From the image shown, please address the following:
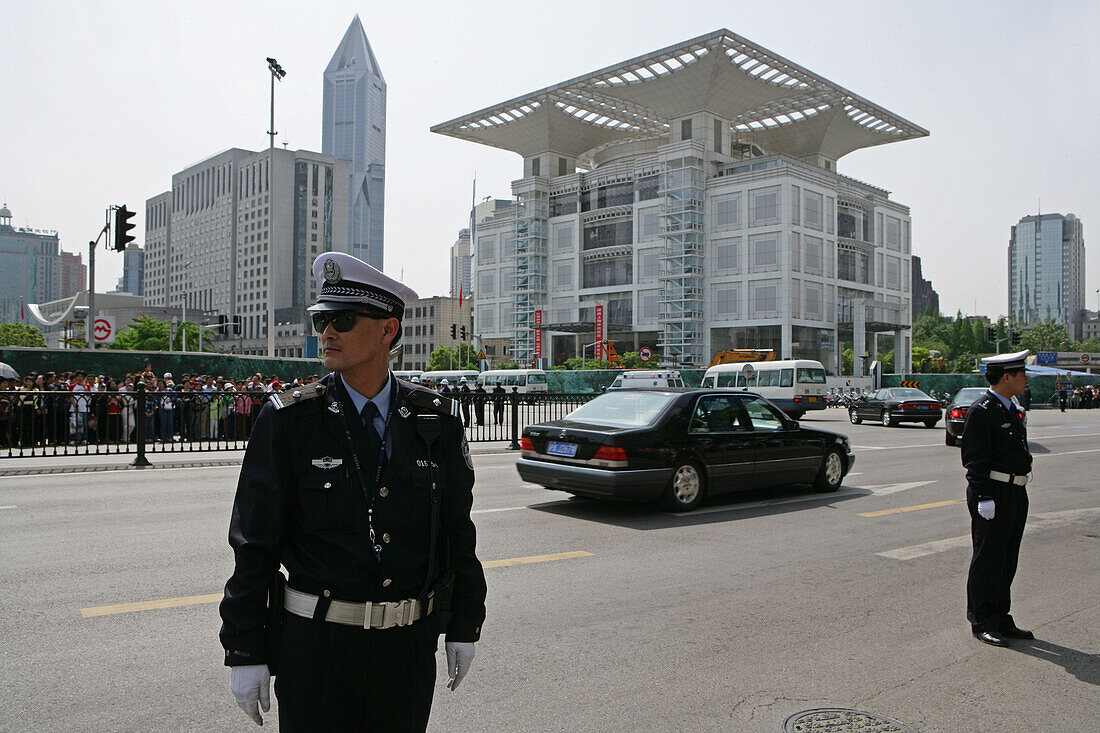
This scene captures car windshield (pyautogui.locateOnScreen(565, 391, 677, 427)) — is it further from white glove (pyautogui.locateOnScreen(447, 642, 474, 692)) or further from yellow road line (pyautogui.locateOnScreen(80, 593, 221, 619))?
white glove (pyautogui.locateOnScreen(447, 642, 474, 692))

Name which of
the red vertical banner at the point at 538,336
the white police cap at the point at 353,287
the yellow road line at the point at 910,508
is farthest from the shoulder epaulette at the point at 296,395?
the red vertical banner at the point at 538,336

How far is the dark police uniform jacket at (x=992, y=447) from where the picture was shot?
514 centimetres

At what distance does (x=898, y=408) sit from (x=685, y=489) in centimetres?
2136

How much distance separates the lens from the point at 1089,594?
6172 mm

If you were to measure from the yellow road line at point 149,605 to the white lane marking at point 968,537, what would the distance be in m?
5.80

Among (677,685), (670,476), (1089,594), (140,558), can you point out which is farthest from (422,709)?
(670,476)

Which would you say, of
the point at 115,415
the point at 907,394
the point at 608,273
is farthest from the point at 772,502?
the point at 608,273

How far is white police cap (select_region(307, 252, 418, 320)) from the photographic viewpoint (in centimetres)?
254

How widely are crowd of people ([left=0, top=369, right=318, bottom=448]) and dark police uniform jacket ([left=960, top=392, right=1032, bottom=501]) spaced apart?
11658 mm

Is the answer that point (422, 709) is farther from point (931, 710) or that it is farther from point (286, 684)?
point (931, 710)

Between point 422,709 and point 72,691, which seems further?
point 72,691

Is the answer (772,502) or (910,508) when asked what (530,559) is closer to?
(772,502)

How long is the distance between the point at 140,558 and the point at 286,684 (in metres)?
5.17

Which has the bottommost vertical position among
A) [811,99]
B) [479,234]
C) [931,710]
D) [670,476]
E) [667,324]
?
[931,710]
